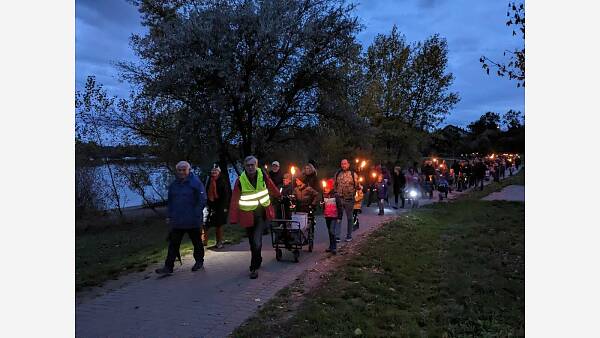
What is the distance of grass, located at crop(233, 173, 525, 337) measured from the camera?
5004 millimetres

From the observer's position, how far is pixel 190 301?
6.03 metres

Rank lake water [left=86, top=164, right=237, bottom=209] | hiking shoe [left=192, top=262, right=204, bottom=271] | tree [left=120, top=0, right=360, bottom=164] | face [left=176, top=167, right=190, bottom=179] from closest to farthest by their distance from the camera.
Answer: face [left=176, top=167, right=190, bottom=179]
hiking shoe [left=192, top=262, right=204, bottom=271]
tree [left=120, top=0, right=360, bottom=164]
lake water [left=86, top=164, right=237, bottom=209]

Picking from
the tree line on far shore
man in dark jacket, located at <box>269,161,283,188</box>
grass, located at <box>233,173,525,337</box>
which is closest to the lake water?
the tree line on far shore

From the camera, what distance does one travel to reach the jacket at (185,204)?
24.9 feet

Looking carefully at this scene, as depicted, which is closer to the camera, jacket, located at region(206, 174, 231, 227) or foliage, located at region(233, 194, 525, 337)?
foliage, located at region(233, 194, 525, 337)

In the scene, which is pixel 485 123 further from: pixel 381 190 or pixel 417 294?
pixel 417 294

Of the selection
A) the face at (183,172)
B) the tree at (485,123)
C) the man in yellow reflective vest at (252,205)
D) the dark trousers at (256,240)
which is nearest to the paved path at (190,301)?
the dark trousers at (256,240)

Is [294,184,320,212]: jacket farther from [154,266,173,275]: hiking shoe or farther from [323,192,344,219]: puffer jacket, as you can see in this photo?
[154,266,173,275]: hiking shoe

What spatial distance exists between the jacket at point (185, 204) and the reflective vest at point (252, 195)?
0.76 meters

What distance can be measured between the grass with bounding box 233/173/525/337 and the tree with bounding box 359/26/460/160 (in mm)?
21020

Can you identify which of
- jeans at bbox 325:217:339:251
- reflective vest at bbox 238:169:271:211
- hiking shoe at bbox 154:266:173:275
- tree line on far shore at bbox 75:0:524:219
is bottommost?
hiking shoe at bbox 154:266:173:275

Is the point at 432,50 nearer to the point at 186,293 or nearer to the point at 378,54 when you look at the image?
the point at 378,54

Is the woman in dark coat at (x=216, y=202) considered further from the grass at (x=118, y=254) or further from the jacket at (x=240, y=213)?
the jacket at (x=240, y=213)

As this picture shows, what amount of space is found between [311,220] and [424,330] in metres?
4.63
